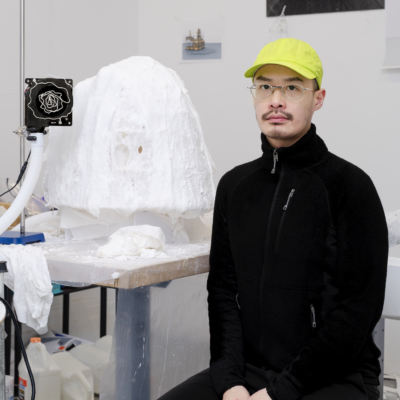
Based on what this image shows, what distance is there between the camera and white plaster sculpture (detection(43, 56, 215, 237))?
1354 millimetres

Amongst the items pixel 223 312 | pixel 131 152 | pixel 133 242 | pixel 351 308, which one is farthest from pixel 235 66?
pixel 351 308

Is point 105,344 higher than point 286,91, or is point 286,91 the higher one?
Result: point 286,91

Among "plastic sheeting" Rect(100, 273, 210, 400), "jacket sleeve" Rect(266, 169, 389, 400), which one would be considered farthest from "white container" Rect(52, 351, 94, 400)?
"jacket sleeve" Rect(266, 169, 389, 400)

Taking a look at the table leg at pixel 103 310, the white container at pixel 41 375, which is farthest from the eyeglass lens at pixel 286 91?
the table leg at pixel 103 310

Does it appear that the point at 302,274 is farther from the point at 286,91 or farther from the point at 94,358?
the point at 94,358

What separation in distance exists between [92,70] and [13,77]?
23.0 inches

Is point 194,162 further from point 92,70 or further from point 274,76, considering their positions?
point 92,70

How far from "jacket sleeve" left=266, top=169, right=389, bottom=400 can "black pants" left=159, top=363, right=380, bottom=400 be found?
3 cm

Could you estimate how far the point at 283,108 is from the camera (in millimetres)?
1101

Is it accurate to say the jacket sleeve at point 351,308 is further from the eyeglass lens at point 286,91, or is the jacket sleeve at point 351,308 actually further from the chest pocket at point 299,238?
the eyeglass lens at point 286,91

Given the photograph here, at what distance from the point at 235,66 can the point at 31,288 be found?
2014 mm

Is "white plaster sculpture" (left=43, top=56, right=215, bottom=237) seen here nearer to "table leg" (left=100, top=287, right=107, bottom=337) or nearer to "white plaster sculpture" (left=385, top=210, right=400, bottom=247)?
"white plaster sculpture" (left=385, top=210, right=400, bottom=247)

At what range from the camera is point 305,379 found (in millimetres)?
987

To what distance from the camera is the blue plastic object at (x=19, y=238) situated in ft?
4.31
